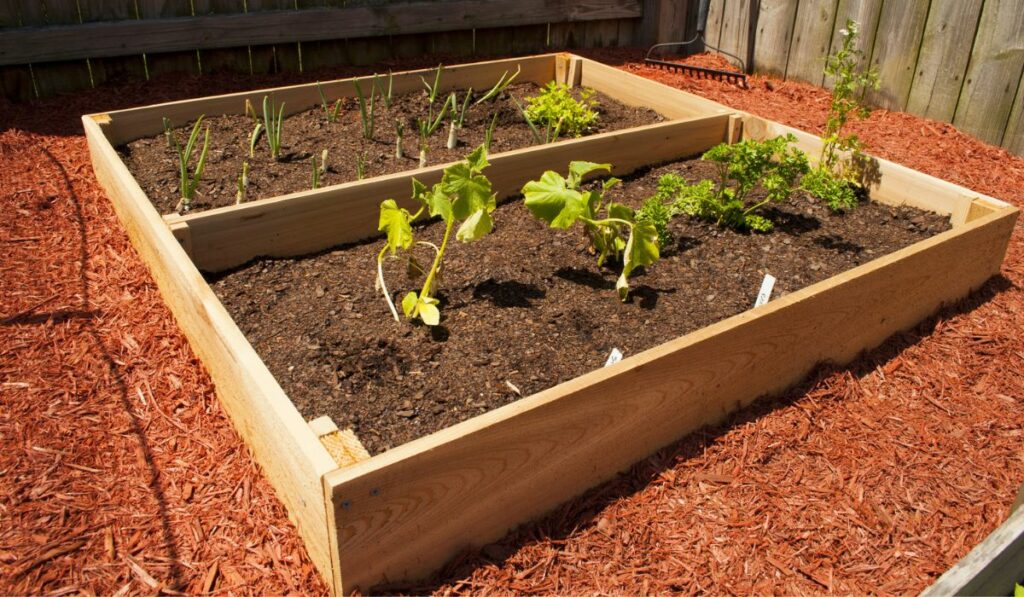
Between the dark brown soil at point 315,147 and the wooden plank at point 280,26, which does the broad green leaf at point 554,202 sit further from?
the wooden plank at point 280,26

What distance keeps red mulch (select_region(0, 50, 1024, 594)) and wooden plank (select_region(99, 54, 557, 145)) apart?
92 centimetres

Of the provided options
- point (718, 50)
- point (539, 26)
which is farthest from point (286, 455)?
point (718, 50)

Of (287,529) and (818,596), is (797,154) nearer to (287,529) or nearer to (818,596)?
(818,596)

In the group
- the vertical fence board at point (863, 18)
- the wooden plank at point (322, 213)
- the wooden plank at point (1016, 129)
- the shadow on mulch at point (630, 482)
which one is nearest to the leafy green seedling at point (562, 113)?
the wooden plank at point (322, 213)

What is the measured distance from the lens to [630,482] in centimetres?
244

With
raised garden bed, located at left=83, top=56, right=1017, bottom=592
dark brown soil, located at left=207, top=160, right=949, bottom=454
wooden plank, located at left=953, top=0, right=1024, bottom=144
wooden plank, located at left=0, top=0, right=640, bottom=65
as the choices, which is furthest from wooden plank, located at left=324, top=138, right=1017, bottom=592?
wooden plank, located at left=0, top=0, right=640, bottom=65

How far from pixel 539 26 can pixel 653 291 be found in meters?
4.05

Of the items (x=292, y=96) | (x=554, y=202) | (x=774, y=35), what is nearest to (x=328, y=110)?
(x=292, y=96)

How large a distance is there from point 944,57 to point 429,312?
13.6 feet

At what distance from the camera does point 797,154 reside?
3352 millimetres

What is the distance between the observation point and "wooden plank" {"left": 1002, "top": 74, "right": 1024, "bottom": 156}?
4734 millimetres

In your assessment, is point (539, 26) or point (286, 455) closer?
point (286, 455)

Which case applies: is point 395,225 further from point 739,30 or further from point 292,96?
point 739,30

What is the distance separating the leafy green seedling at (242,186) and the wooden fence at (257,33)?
1973 millimetres
